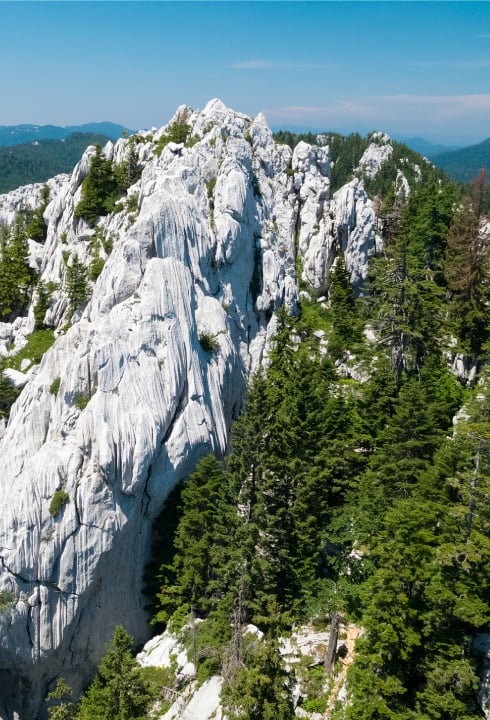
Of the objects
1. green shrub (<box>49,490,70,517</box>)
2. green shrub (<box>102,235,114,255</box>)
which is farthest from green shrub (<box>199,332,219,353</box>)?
green shrub (<box>49,490,70,517</box>)

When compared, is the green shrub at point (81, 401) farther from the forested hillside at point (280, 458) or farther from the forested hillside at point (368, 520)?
the forested hillside at point (368, 520)

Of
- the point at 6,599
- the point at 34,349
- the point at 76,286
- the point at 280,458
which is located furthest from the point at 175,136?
the point at 6,599

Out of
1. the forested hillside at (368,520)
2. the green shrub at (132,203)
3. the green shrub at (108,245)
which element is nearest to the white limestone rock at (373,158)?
the forested hillside at (368,520)

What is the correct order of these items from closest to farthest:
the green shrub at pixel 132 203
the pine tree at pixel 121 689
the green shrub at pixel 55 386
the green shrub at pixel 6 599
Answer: the pine tree at pixel 121 689 < the green shrub at pixel 6 599 < the green shrub at pixel 55 386 < the green shrub at pixel 132 203

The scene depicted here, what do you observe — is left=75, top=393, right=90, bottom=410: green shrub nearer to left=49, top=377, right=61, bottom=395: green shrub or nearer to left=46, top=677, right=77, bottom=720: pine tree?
left=49, top=377, right=61, bottom=395: green shrub

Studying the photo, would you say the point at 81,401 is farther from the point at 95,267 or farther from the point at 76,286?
the point at 95,267

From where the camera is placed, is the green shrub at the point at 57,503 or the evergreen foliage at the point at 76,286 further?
the evergreen foliage at the point at 76,286
